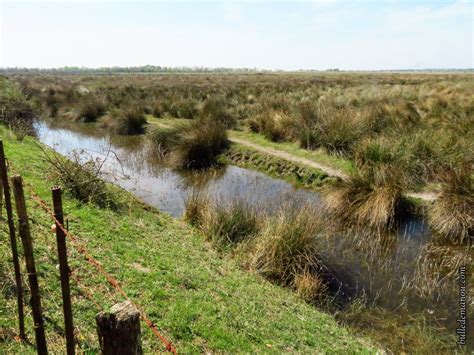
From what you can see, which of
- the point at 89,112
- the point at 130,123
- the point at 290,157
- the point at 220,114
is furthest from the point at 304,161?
the point at 89,112

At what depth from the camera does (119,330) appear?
1679 mm

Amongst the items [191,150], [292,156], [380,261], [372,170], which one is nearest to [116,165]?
[191,150]

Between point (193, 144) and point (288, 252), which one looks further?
point (193, 144)

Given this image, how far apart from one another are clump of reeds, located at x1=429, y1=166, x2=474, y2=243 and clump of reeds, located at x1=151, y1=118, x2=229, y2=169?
23.2 ft

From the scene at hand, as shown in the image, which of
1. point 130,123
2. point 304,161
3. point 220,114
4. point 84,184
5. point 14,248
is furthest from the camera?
point 130,123

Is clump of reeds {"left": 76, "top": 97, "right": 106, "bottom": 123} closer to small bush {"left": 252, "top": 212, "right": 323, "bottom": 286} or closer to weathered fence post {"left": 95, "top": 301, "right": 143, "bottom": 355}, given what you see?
small bush {"left": 252, "top": 212, "right": 323, "bottom": 286}

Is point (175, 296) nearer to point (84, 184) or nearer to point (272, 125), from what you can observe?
point (84, 184)

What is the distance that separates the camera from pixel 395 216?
313 inches

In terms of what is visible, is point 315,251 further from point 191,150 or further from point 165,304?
point 191,150

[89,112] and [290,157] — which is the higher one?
[89,112]

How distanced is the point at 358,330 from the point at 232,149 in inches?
361

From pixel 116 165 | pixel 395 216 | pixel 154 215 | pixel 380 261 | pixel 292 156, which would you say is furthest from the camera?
pixel 116 165

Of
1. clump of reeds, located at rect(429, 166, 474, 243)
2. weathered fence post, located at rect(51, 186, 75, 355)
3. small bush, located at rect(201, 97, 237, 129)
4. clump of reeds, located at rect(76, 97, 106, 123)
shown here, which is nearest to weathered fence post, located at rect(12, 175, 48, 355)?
weathered fence post, located at rect(51, 186, 75, 355)

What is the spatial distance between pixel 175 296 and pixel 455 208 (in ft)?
17.9
